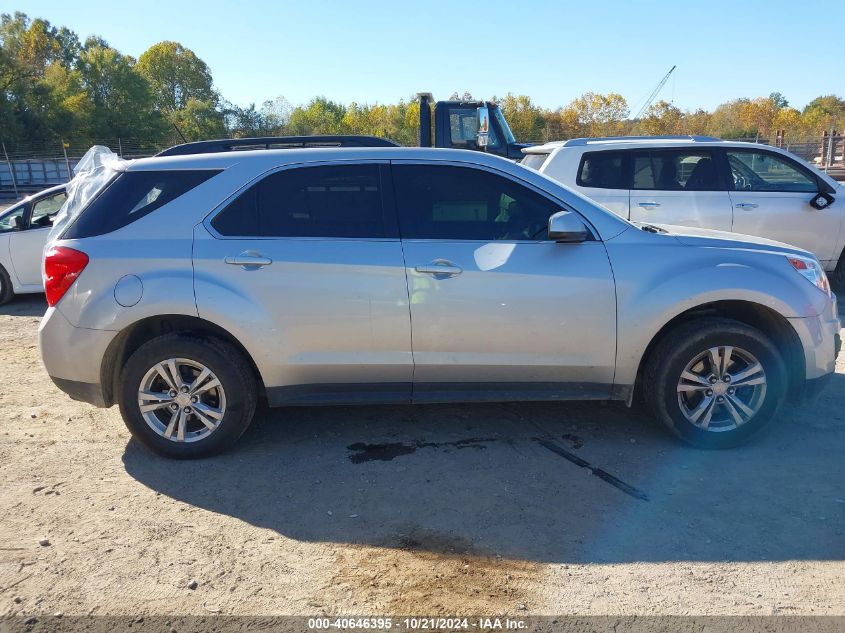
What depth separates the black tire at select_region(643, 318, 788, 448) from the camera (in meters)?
4.01

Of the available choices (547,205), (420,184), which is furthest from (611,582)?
(420,184)

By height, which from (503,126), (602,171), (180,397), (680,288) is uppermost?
(503,126)

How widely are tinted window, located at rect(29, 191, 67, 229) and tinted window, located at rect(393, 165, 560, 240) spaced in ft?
21.9

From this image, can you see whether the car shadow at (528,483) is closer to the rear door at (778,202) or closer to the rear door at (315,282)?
the rear door at (315,282)

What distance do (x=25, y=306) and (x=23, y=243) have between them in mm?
871

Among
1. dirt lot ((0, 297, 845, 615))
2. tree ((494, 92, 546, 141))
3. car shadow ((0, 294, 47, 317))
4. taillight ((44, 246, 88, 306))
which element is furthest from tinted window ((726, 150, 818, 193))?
tree ((494, 92, 546, 141))

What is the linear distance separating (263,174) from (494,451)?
2240 mm

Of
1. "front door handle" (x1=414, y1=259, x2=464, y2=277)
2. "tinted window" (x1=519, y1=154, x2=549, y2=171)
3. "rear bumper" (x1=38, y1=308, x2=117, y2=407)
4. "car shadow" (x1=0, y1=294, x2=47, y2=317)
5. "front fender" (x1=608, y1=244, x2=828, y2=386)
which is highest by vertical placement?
"tinted window" (x1=519, y1=154, x2=549, y2=171)

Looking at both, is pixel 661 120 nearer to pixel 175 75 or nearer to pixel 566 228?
pixel 566 228

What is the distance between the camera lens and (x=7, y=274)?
29.2 ft

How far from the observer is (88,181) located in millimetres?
4734

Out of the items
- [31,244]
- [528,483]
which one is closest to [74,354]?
[528,483]

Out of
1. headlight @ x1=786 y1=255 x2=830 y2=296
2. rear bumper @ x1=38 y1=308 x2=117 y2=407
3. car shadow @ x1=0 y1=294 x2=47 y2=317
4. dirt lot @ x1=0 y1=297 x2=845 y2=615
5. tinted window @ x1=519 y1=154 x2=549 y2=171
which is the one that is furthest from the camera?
car shadow @ x1=0 y1=294 x2=47 y2=317

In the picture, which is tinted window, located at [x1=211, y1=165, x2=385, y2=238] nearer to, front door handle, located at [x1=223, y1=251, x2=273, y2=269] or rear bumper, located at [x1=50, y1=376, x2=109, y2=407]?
front door handle, located at [x1=223, y1=251, x2=273, y2=269]
